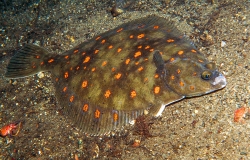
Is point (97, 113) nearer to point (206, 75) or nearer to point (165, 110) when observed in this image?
point (165, 110)

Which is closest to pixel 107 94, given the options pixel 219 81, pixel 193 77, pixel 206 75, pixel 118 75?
pixel 118 75

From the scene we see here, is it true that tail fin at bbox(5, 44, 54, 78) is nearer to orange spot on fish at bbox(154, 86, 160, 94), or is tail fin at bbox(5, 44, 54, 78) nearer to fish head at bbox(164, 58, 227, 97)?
orange spot on fish at bbox(154, 86, 160, 94)

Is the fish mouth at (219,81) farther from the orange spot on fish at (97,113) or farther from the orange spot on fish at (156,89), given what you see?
the orange spot on fish at (97,113)

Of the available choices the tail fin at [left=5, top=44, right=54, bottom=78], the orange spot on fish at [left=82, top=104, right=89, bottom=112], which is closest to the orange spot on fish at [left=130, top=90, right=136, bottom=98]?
the orange spot on fish at [left=82, top=104, right=89, bottom=112]

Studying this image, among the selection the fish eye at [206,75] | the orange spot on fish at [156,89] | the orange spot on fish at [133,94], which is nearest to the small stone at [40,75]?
the orange spot on fish at [133,94]

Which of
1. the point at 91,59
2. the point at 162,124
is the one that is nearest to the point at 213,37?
the point at 162,124
